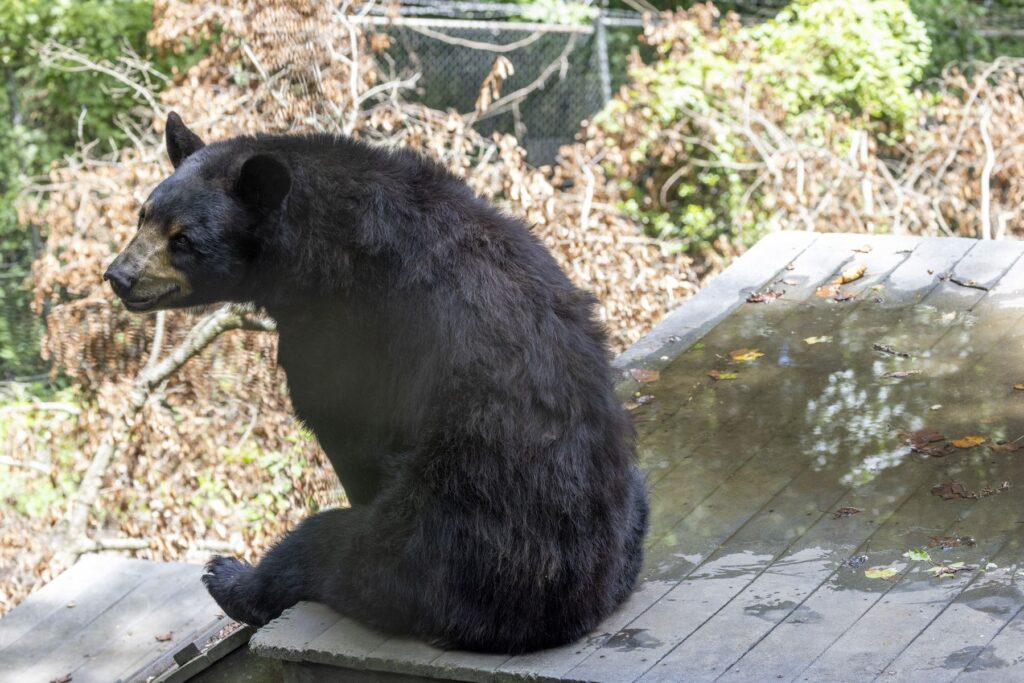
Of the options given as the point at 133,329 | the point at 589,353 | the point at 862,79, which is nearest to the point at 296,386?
the point at 589,353

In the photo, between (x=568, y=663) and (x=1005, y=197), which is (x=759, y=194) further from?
(x=568, y=663)

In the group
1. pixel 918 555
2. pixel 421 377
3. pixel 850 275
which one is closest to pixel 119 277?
pixel 421 377

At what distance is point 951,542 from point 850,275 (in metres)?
2.68

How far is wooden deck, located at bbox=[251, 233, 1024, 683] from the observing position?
11.9 feet

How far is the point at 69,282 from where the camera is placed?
8430 millimetres

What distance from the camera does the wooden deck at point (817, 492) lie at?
363cm

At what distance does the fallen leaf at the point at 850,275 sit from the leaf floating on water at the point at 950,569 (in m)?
2.79

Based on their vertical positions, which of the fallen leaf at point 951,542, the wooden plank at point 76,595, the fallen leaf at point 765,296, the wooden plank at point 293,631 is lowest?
the wooden plank at point 76,595

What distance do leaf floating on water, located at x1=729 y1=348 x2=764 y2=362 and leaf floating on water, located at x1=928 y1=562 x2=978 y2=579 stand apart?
6.67ft

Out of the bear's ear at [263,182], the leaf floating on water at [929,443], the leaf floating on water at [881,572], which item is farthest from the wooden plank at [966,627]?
the bear's ear at [263,182]

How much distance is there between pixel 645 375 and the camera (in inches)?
235

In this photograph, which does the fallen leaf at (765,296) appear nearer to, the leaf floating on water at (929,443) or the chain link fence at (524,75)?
the leaf floating on water at (929,443)

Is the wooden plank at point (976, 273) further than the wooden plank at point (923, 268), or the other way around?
the wooden plank at point (923, 268)

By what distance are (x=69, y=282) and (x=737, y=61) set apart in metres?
6.43
